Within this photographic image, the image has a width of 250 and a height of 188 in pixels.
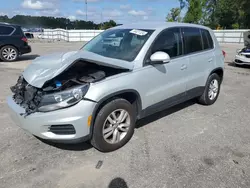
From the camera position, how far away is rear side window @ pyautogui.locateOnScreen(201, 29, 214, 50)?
4.61m

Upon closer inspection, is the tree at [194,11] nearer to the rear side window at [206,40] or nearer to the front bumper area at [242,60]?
the front bumper area at [242,60]

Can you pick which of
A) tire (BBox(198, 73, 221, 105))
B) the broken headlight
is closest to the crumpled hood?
the broken headlight

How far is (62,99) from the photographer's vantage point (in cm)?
266

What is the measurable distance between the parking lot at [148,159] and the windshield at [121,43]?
52.2 inches

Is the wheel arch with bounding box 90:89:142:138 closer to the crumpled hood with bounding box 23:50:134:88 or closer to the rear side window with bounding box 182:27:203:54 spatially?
the crumpled hood with bounding box 23:50:134:88

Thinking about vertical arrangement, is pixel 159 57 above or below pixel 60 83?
above

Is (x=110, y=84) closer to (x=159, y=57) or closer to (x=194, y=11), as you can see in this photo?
(x=159, y=57)

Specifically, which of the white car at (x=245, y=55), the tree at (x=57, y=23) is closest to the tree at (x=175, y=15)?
the tree at (x=57, y=23)

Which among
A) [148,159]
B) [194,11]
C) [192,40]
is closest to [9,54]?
[192,40]

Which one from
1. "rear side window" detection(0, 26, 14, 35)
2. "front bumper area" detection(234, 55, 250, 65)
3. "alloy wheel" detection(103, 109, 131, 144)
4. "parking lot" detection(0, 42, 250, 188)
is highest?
"rear side window" detection(0, 26, 14, 35)

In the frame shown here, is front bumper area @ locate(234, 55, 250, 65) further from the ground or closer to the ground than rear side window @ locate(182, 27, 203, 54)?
closer to the ground

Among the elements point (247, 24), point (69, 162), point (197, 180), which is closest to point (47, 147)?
point (69, 162)

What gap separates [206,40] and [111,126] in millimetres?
2943

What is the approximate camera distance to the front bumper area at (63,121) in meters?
2.63
